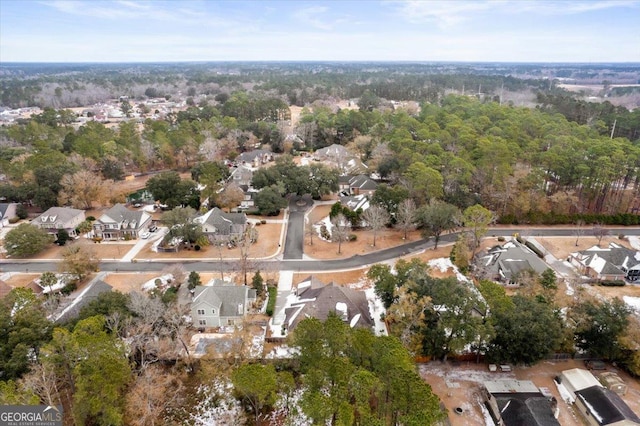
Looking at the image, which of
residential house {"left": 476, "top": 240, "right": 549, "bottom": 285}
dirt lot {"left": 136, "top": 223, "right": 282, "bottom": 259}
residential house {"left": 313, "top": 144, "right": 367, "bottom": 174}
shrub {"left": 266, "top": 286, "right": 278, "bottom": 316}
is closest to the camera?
shrub {"left": 266, "top": 286, "right": 278, "bottom": 316}

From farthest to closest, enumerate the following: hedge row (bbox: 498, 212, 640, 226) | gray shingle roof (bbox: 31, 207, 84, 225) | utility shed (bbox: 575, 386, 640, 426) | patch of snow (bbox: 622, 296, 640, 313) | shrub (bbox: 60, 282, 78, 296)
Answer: hedge row (bbox: 498, 212, 640, 226), gray shingle roof (bbox: 31, 207, 84, 225), shrub (bbox: 60, 282, 78, 296), patch of snow (bbox: 622, 296, 640, 313), utility shed (bbox: 575, 386, 640, 426)

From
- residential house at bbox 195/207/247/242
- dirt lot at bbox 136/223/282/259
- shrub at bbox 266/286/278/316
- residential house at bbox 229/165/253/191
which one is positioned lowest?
dirt lot at bbox 136/223/282/259

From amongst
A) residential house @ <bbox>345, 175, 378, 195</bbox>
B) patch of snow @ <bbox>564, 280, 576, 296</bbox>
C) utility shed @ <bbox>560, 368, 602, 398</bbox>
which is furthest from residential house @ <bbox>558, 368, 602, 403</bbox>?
residential house @ <bbox>345, 175, 378, 195</bbox>

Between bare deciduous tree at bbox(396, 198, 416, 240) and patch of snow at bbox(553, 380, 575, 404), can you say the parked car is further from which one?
bare deciduous tree at bbox(396, 198, 416, 240)

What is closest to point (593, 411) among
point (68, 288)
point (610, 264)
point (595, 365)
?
point (595, 365)

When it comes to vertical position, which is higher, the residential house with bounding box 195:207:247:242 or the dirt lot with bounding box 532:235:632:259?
the residential house with bounding box 195:207:247:242

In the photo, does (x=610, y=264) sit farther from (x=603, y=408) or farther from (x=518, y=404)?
(x=518, y=404)

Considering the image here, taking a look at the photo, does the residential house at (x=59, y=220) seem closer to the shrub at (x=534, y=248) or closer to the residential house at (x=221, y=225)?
the residential house at (x=221, y=225)

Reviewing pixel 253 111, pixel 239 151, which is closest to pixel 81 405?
pixel 239 151
